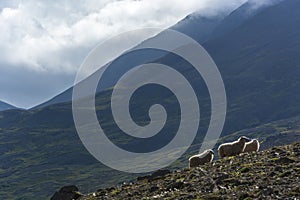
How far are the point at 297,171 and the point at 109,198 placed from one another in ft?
36.5

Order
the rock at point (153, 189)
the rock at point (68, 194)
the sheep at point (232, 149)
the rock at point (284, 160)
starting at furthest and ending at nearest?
the sheep at point (232, 149) → the rock at point (68, 194) → the rock at point (153, 189) → the rock at point (284, 160)

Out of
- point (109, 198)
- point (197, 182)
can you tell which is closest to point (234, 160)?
point (197, 182)

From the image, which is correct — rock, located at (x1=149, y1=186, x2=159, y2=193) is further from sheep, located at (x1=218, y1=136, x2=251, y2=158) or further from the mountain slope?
sheep, located at (x1=218, y1=136, x2=251, y2=158)

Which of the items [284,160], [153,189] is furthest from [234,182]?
[153,189]

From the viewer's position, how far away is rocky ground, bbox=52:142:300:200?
21136 millimetres

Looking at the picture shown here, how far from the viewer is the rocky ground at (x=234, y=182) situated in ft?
69.3

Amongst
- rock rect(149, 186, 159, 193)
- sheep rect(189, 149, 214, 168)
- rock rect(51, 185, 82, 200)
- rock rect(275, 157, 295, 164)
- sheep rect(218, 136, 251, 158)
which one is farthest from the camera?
sheep rect(218, 136, 251, 158)

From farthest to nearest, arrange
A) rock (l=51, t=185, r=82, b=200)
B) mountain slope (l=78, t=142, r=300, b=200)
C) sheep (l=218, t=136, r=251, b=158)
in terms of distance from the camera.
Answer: sheep (l=218, t=136, r=251, b=158) < rock (l=51, t=185, r=82, b=200) < mountain slope (l=78, t=142, r=300, b=200)

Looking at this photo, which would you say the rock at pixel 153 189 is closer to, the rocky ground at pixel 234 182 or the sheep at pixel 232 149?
the rocky ground at pixel 234 182

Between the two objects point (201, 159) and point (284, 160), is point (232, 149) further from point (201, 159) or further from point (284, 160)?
point (284, 160)

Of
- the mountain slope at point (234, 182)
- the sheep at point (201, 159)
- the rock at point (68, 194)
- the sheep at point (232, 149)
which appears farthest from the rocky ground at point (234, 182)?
the sheep at point (232, 149)

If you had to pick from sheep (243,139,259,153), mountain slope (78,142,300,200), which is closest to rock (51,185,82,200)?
mountain slope (78,142,300,200)

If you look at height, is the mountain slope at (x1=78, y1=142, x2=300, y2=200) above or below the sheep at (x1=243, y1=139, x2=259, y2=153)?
below

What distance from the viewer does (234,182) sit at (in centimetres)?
2398
